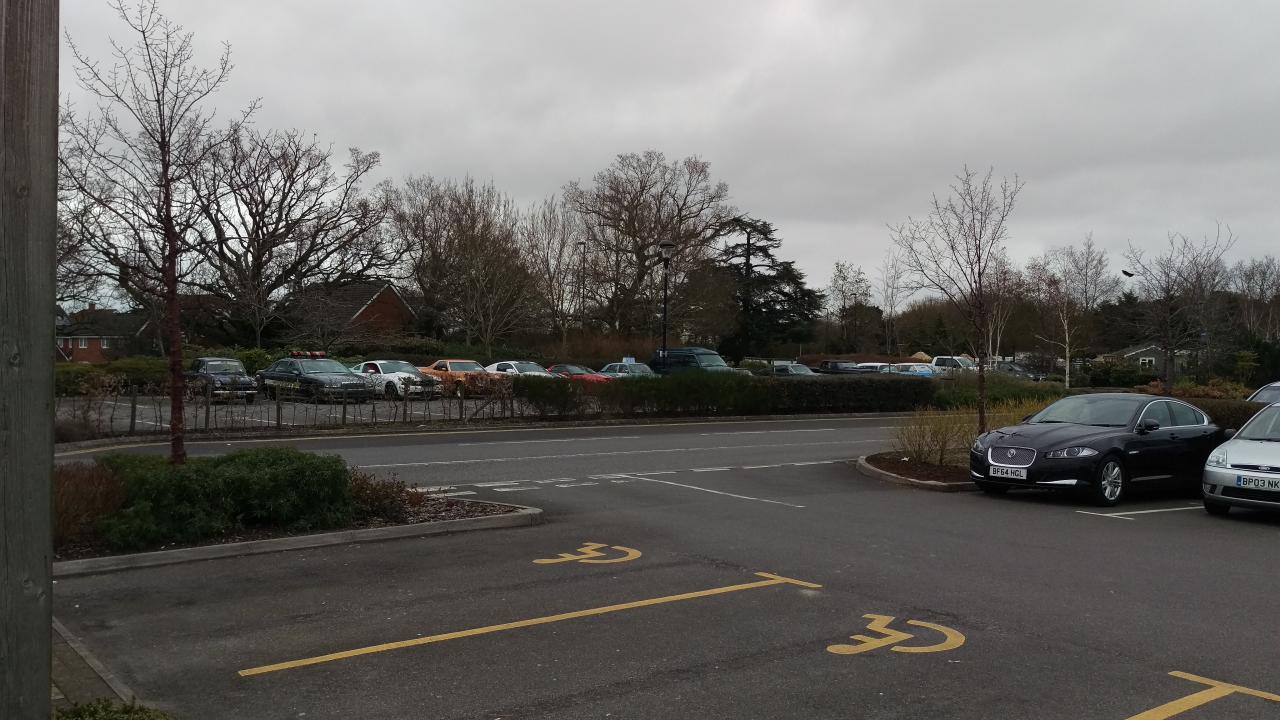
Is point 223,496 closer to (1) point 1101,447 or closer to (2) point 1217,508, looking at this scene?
(1) point 1101,447

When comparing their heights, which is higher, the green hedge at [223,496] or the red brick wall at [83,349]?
the red brick wall at [83,349]

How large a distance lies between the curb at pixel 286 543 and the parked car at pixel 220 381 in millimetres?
14356

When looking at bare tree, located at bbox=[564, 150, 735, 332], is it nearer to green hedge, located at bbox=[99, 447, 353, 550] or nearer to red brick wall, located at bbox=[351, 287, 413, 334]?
red brick wall, located at bbox=[351, 287, 413, 334]

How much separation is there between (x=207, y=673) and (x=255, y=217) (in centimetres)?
4554

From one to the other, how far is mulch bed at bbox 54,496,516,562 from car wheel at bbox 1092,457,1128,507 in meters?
7.56

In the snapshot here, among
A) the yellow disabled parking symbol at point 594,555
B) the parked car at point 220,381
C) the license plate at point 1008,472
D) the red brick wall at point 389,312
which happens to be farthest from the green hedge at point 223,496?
the red brick wall at point 389,312

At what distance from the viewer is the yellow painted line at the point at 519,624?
18.5ft

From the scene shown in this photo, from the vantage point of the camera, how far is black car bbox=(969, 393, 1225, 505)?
41.3 feet

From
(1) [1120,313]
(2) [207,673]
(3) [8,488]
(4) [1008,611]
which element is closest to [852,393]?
(4) [1008,611]

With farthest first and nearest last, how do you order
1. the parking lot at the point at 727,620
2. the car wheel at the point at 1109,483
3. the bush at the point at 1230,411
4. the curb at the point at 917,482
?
1. the bush at the point at 1230,411
2. the curb at the point at 917,482
3. the car wheel at the point at 1109,483
4. the parking lot at the point at 727,620

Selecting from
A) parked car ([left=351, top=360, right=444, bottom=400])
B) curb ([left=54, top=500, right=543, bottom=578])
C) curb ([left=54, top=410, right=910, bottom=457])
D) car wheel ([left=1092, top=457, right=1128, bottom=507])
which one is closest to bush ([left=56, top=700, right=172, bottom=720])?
curb ([left=54, top=500, right=543, bottom=578])

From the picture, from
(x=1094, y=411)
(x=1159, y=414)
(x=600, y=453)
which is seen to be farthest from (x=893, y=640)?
(x=600, y=453)

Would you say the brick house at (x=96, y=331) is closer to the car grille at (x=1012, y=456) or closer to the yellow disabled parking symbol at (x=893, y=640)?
the car grille at (x=1012, y=456)

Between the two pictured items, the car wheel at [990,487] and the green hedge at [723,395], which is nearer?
the car wheel at [990,487]
